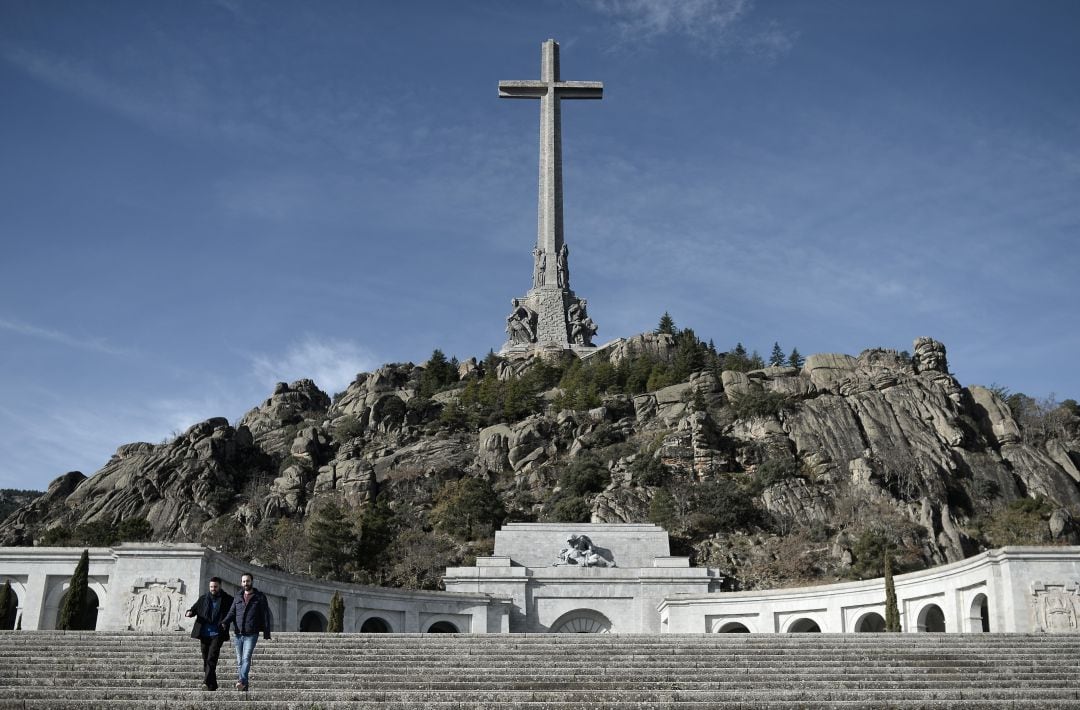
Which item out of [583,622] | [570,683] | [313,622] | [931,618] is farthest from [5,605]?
[931,618]

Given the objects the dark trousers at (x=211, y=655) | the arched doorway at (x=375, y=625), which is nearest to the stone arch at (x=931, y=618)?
the arched doorway at (x=375, y=625)

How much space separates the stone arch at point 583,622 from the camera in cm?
4603

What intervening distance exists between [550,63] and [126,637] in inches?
2995

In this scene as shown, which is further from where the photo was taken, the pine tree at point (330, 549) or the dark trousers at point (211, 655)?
the pine tree at point (330, 549)

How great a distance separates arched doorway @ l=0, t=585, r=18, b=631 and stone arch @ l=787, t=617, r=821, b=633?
87.8 feet

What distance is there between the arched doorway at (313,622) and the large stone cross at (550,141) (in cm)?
5389

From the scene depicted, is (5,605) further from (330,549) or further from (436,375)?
(436,375)

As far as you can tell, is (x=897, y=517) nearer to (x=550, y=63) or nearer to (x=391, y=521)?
(x=391, y=521)

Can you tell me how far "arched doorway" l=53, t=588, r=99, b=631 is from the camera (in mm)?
33259

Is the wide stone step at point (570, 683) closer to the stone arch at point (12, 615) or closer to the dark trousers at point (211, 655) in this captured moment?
the dark trousers at point (211, 655)

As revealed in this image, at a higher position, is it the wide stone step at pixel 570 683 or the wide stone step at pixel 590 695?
the wide stone step at pixel 570 683

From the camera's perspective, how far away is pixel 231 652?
22.9m

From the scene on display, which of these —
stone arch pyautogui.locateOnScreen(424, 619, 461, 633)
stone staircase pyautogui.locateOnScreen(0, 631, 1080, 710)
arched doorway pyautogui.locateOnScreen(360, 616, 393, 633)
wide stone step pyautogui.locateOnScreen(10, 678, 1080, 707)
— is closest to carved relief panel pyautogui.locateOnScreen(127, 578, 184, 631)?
stone staircase pyautogui.locateOnScreen(0, 631, 1080, 710)

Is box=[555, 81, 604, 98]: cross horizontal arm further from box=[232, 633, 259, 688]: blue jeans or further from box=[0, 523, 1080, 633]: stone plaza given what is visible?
box=[232, 633, 259, 688]: blue jeans
